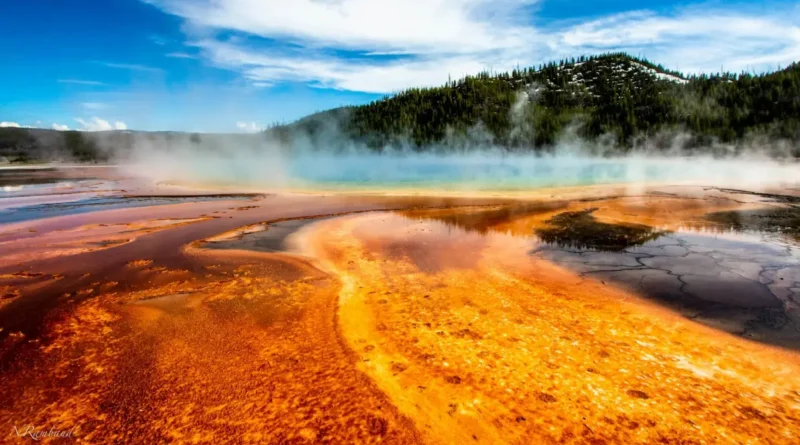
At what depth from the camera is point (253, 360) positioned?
4.82 meters

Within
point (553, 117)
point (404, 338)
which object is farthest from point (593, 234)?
point (553, 117)

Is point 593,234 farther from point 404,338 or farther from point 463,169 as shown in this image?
point 463,169

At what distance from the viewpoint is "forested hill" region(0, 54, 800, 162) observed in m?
70.8

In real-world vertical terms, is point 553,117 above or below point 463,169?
above

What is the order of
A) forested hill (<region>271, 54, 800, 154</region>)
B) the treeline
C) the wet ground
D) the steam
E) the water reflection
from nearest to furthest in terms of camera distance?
1. the wet ground
2. the water reflection
3. the steam
4. forested hill (<region>271, 54, 800, 154</region>)
5. the treeline

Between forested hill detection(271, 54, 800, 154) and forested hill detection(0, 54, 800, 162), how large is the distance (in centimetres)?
24

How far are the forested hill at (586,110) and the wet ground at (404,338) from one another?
75048 mm

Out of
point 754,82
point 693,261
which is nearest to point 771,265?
point 693,261

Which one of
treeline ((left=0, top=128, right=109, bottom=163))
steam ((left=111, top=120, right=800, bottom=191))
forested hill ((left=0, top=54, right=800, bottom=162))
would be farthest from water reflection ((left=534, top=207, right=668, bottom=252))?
treeline ((left=0, top=128, right=109, bottom=163))

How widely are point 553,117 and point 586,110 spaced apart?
12.0 m

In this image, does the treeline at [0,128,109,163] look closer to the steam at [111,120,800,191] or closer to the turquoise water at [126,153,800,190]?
the steam at [111,120,800,191]

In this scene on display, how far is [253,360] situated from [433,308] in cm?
285

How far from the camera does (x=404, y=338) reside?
538cm

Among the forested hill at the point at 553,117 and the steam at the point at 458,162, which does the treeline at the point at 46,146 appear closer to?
the forested hill at the point at 553,117
